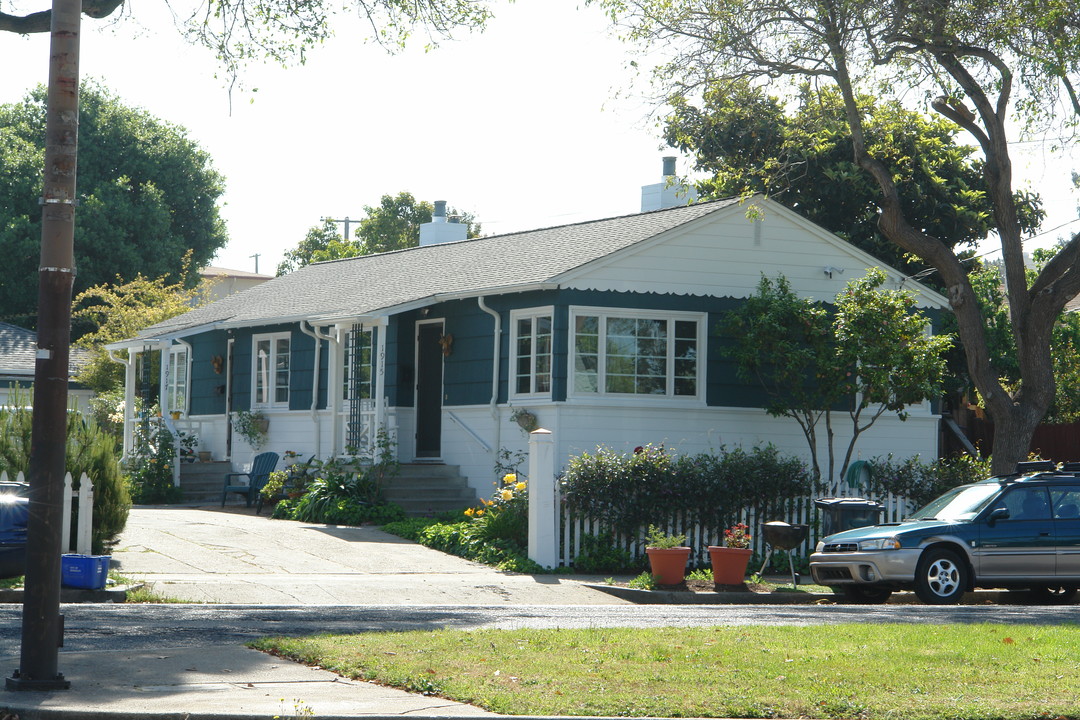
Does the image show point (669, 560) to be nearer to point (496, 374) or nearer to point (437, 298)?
point (496, 374)

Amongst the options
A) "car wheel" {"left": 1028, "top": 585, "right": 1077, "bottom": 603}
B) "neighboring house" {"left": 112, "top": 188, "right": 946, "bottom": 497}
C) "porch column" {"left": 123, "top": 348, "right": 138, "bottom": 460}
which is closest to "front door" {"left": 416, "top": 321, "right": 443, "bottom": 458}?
"neighboring house" {"left": 112, "top": 188, "right": 946, "bottom": 497}

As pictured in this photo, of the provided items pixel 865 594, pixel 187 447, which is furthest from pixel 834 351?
pixel 187 447

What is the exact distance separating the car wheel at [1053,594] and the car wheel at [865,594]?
1922mm

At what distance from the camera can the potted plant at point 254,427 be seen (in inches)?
1029

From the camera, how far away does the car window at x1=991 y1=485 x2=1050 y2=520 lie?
52.0ft

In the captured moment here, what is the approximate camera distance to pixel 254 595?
47.4ft

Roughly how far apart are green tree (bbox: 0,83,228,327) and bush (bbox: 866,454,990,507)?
3199cm

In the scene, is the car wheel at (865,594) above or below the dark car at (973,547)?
below

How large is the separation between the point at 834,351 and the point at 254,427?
11727mm

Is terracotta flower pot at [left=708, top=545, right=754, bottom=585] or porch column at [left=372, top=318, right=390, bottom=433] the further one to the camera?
porch column at [left=372, top=318, right=390, bottom=433]

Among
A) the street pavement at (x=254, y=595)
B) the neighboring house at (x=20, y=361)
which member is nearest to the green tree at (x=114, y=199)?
the neighboring house at (x=20, y=361)

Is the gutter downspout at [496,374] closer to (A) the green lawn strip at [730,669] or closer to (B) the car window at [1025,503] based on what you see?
(B) the car window at [1025,503]

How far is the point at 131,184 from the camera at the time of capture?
4800cm

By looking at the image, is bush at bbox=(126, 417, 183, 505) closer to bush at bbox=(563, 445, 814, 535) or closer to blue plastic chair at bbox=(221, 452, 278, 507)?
blue plastic chair at bbox=(221, 452, 278, 507)
